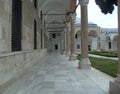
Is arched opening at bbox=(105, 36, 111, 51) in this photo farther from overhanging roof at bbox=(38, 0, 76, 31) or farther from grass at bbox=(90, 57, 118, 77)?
grass at bbox=(90, 57, 118, 77)

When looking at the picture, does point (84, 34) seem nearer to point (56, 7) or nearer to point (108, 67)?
point (108, 67)

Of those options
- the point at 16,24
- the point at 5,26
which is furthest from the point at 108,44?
the point at 5,26

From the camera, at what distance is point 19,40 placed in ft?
34.6

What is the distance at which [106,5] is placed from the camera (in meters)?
5.85

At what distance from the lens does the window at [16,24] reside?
9.30 metres

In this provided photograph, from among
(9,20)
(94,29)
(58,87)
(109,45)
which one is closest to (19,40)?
(9,20)

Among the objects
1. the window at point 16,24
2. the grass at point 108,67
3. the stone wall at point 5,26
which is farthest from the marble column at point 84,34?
the stone wall at point 5,26

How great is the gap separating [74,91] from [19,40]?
4.49 m

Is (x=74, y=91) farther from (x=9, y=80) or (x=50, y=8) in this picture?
(x=50, y=8)

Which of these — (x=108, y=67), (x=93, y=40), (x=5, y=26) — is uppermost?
(x=93, y=40)

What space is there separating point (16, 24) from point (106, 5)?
481 cm

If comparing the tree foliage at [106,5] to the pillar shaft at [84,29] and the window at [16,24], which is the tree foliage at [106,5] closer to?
the window at [16,24]

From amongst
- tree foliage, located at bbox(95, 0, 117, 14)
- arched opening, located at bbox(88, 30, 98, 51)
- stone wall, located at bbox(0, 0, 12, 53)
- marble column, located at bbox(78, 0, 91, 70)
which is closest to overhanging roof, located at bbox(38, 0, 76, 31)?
marble column, located at bbox(78, 0, 91, 70)

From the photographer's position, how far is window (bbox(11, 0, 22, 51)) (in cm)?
930
